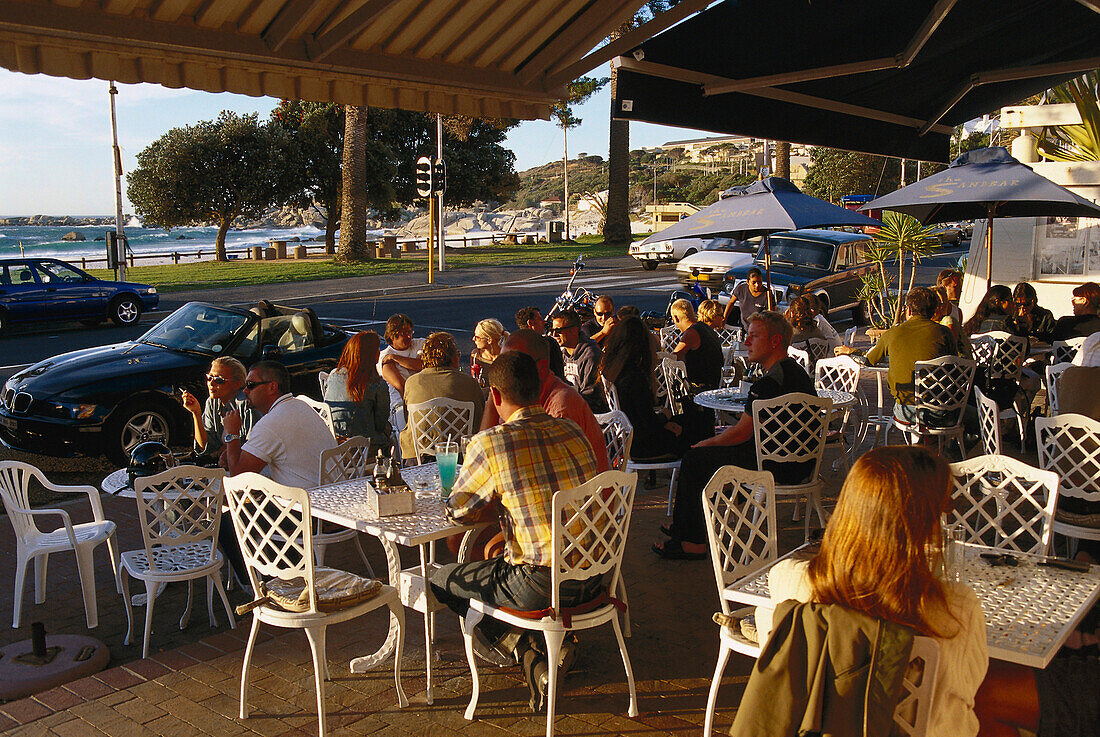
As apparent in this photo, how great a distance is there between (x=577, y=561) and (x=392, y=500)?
3.06 ft

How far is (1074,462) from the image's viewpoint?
4918 mm

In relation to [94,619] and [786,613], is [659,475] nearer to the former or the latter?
[94,619]

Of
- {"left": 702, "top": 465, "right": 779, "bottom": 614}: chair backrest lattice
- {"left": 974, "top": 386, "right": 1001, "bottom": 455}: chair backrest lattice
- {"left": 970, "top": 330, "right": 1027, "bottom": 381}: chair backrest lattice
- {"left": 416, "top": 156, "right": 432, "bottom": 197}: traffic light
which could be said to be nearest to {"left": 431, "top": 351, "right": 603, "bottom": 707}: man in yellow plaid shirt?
{"left": 702, "top": 465, "right": 779, "bottom": 614}: chair backrest lattice

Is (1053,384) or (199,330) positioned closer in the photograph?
(1053,384)

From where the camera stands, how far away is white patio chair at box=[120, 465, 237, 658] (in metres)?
4.44

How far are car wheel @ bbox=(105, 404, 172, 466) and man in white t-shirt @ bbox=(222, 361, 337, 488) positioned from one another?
381cm

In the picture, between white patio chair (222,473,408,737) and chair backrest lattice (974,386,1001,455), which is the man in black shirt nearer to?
chair backrest lattice (974,386,1001,455)

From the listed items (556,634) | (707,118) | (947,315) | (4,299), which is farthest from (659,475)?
(4,299)

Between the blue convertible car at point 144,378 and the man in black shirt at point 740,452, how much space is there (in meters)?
5.10

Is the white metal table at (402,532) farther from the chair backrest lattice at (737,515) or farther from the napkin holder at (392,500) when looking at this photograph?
the chair backrest lattice at (737,515)

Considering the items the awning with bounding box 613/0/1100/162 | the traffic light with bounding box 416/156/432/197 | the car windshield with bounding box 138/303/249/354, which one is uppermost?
the traffic light with bounding box 416/156/432/197

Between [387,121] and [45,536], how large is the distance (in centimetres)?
3652

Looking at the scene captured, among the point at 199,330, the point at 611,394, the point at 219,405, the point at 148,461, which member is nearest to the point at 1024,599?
the point at 611,394

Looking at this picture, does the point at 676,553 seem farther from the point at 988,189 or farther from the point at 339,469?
the point at 988,189
